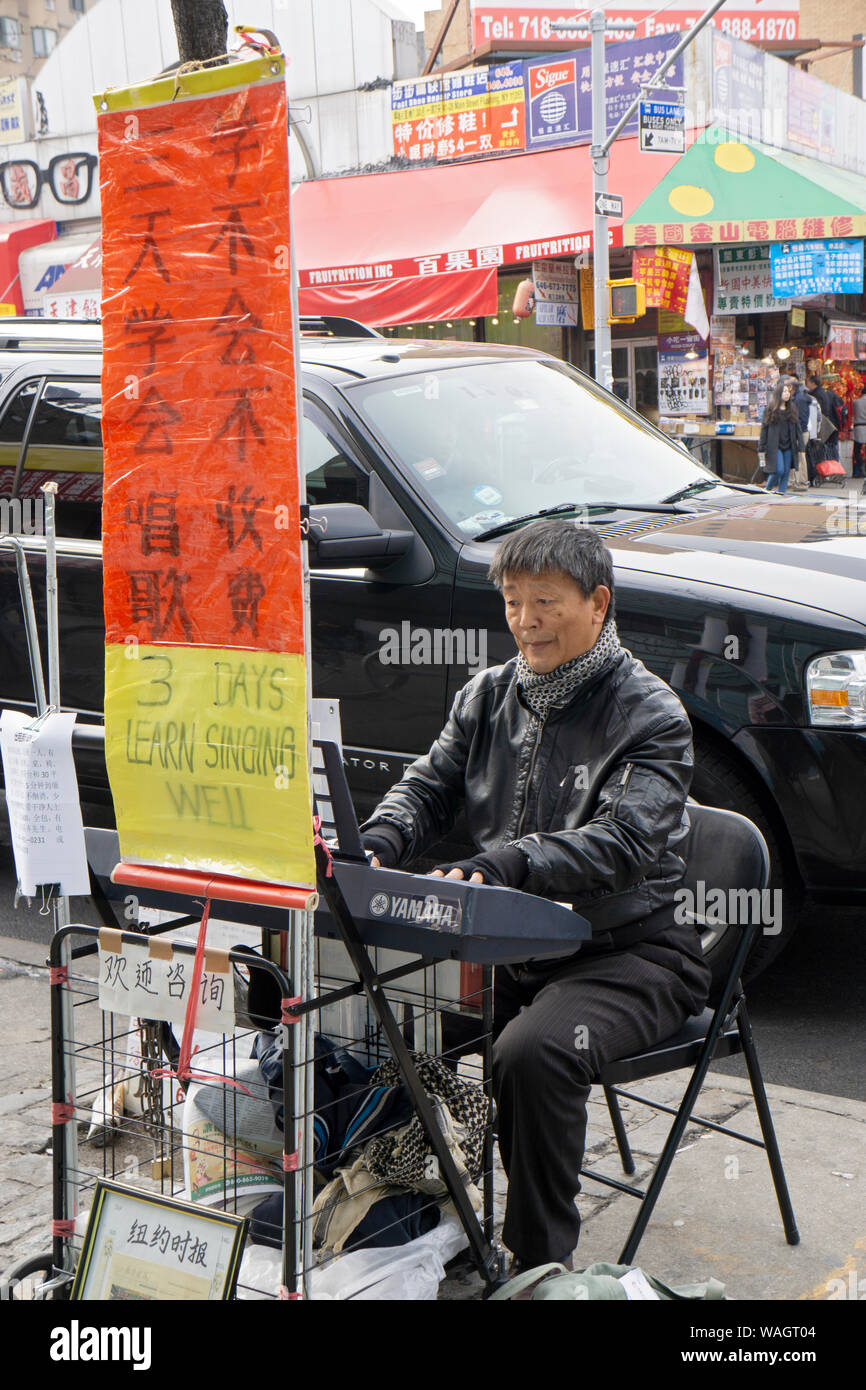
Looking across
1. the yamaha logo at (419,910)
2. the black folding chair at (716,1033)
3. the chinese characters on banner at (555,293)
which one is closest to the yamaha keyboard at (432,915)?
the yamaha logo at (419,910)

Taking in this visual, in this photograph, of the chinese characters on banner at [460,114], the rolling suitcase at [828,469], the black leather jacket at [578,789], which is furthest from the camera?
the chinese characters on banner at [460,114]

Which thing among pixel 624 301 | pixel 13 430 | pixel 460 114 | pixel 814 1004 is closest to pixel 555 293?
pixel 460 114

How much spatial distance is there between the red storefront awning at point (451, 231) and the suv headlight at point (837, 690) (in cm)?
1363

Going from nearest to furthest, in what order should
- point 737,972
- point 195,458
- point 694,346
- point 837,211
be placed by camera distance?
point 195,458, point 737,972, point 837,211, point 694,346

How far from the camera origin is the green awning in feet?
57.4

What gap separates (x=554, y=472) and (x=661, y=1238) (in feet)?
9.34

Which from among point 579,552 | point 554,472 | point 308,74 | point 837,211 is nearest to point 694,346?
point 837,211

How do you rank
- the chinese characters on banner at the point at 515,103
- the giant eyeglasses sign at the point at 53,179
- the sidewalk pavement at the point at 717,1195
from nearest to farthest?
the sidewalk pavement at the point at 717,1195
the chinese characters on banner at the point at 515,103
the giant eyeglasses sign at the point at 53,179

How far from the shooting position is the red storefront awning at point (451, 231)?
17.5 meters

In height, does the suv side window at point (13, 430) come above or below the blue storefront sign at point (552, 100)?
below

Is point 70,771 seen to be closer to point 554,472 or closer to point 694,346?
point 554,472

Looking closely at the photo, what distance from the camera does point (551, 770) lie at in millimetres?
3092

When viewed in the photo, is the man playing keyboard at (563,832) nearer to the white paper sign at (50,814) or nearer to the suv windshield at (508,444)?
the white paper sign at (50,814)

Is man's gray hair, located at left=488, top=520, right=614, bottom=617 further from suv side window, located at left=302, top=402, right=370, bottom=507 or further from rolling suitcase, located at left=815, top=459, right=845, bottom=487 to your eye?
rolling suitcase, located at left=815, top=459, right=845, bottom=487
